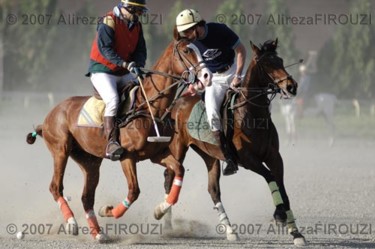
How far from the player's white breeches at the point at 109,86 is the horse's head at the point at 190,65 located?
0.83 metres

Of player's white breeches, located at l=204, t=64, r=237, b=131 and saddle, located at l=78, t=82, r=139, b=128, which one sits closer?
saddle, located at l=78, t=82, r=139, b=128

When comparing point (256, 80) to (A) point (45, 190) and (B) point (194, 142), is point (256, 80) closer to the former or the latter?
(B) point (194, 142)

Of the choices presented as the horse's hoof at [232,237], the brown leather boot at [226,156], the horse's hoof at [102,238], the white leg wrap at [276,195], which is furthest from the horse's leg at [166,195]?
the white leg wrap at [276,195]

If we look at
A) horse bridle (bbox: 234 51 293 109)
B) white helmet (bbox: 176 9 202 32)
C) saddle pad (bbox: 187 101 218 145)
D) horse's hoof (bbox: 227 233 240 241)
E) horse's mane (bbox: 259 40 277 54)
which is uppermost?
white helmet (bbox: 176 9 202 32)

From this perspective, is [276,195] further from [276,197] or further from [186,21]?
[186,21]

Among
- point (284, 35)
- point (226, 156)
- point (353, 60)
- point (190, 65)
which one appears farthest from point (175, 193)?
point (353, 60)

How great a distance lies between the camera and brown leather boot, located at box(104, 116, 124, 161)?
1065 cm

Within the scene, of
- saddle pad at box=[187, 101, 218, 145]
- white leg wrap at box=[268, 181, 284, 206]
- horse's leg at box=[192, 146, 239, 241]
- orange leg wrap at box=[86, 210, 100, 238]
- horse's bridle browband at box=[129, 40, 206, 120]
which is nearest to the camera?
horse's bridle browband at box=[129, 40, 206, 120]

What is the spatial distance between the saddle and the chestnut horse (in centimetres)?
8

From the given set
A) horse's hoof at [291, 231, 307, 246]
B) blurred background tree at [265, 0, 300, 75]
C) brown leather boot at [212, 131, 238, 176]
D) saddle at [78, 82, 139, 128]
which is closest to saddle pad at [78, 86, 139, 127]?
saddle at [78, 82, 139, 128]

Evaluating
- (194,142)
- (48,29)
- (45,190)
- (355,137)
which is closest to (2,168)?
(45,190)

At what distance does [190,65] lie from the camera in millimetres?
10383

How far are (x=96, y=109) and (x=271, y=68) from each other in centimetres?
218

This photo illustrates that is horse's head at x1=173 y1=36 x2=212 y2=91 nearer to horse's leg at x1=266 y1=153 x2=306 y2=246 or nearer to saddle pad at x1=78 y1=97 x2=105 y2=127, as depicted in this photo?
saddle pad at x1=78 y1=97 x2=105 y2=127
